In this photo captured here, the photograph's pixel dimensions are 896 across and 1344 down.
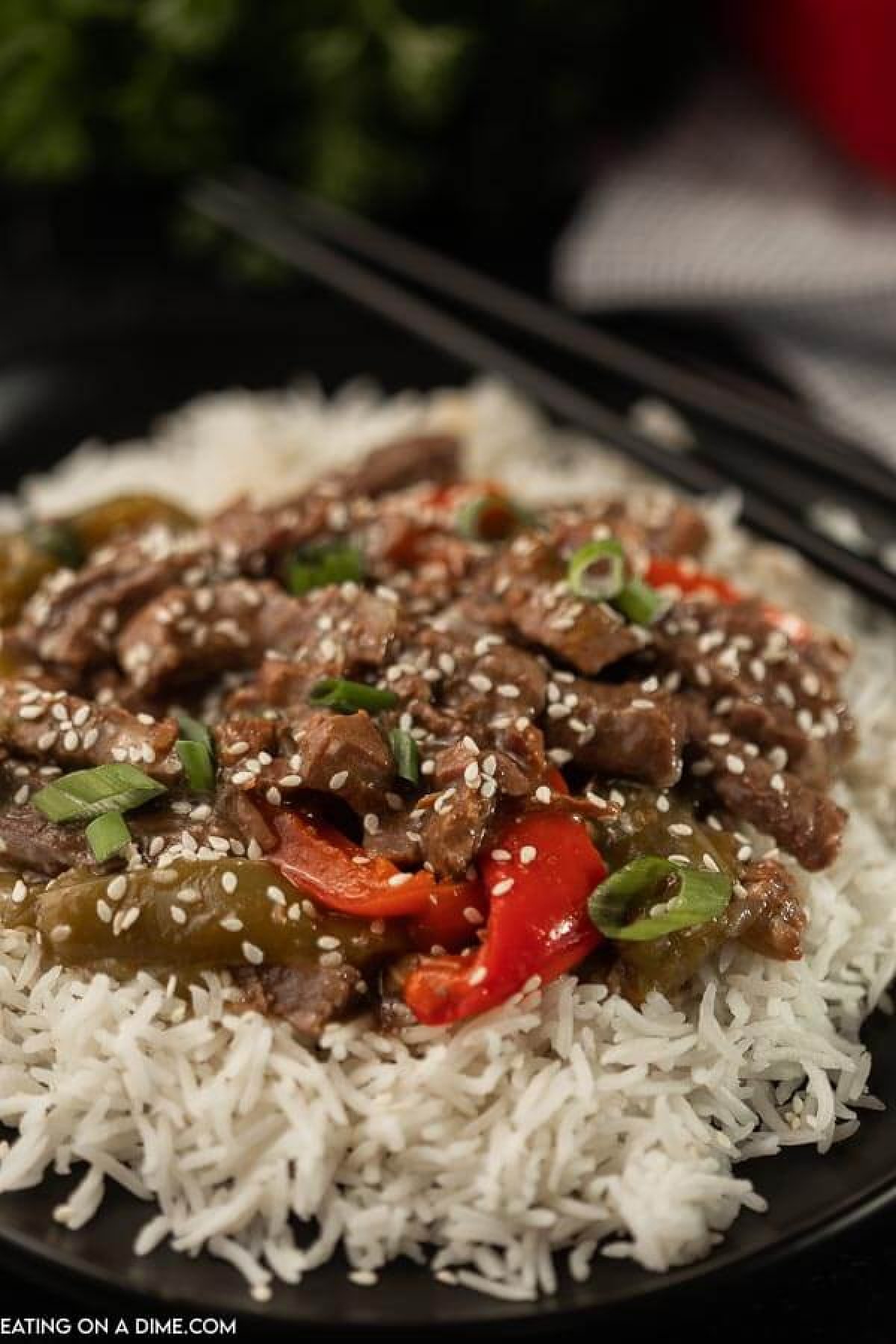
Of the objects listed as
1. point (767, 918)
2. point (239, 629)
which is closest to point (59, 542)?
point (239, 629)

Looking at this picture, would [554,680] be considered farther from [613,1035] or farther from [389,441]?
[389,441]

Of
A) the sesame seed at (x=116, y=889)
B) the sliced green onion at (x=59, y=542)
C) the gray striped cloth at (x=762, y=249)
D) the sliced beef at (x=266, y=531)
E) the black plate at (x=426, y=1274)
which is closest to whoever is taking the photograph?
the black plate at (x=426, y=1274)

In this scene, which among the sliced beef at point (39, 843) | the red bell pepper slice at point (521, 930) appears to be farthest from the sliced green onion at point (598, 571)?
the sliced beef at point (39, 843)

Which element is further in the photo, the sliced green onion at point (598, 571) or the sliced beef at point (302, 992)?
the sliced green onion at point (598, 571)

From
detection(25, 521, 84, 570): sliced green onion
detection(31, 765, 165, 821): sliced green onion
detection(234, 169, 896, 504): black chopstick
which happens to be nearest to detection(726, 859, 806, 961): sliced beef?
detection(31, 765, 165, 821): sliced green onion

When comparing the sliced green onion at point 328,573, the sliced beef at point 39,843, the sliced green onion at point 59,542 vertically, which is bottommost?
the sliced green onion at point 59,542

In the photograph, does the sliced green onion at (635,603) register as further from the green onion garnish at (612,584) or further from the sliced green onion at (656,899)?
the sliced green onion at (656,899)

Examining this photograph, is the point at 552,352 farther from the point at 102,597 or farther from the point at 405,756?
the point at 405,756

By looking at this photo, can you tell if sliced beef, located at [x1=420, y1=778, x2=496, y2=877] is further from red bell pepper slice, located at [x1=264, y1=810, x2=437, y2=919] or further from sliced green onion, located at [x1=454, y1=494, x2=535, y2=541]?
sliced green onion, located at [x1=454, y1=494, x2=535, y2=541]

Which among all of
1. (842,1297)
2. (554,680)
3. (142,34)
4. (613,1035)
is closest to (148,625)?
(554,680)
